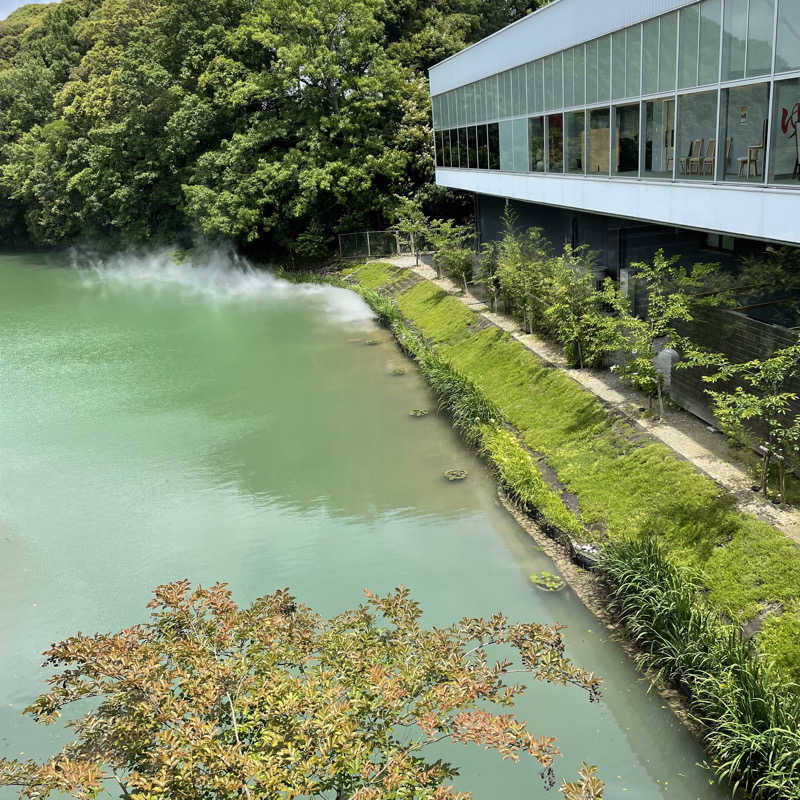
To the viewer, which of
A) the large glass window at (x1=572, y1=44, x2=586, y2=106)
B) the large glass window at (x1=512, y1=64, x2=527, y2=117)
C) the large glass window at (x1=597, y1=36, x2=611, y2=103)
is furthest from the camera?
the large glass window at (x1=512, y1=64, x2=527, y2=117)

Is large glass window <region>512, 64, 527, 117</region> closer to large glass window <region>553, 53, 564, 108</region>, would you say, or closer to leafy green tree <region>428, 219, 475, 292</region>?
large glass window <region>553, 53, 564, 108</region>

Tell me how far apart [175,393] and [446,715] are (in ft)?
49.4

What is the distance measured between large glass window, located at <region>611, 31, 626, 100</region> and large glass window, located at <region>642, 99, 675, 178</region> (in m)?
1.03

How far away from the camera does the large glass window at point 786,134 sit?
368 inches

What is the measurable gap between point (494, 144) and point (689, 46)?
1001 cm

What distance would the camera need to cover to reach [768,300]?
11.9 m

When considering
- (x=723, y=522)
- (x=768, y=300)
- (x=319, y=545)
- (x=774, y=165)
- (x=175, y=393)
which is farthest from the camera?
(x=175, y=393)

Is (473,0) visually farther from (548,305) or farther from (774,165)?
(774,165)

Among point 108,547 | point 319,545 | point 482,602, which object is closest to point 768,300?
point 482,602

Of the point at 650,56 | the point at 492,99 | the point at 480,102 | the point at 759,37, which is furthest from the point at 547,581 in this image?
the point at 480,102

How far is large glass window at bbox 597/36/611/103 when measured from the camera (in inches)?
549

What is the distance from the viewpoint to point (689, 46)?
1128cm

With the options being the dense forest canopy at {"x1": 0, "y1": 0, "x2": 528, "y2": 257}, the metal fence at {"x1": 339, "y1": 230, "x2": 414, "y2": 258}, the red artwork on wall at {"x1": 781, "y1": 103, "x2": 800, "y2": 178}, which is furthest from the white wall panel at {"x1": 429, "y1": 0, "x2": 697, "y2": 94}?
the metal fence at {"x1": 339, "y1": 230, "x2": 414, "y2": 258}

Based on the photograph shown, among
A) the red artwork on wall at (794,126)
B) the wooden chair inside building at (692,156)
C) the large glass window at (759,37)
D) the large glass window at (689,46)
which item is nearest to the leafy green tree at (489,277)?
the wooden chair inside building at (692,156)
